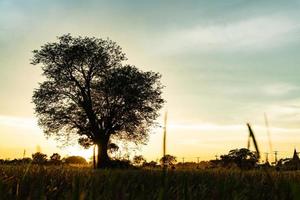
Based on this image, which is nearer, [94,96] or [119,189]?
[119,189]

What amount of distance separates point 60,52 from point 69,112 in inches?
329

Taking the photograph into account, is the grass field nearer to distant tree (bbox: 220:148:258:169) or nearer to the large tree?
distant tree (bbox: 220:148:258:169)

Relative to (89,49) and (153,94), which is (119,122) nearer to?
(153,94)

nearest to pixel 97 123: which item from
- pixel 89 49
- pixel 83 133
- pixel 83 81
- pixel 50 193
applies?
pixel 83 133

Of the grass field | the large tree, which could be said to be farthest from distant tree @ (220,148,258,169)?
the large tree

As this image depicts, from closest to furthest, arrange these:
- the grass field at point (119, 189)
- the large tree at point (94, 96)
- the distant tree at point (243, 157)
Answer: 1. the grass field at point (119, 189)
2. the distant tree at point (243, 157)
3. the large tree at point (94, 96)

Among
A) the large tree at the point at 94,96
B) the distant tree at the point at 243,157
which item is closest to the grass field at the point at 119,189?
the distant tree at the point at 243,157

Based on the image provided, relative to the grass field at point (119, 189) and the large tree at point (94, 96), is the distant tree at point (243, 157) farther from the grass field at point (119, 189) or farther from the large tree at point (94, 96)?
the large tree at point (94, 96)

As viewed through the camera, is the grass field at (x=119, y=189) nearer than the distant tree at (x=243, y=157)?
Yes

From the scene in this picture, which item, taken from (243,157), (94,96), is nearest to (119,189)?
(243,157)

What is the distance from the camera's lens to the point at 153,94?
59062 mm

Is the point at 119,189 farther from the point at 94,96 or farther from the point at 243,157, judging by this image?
the point at 94,96

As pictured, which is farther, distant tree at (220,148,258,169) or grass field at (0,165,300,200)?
distant tree at (220,148,258,169)

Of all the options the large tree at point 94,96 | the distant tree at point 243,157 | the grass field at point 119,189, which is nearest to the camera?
the grass field at point 119,189
